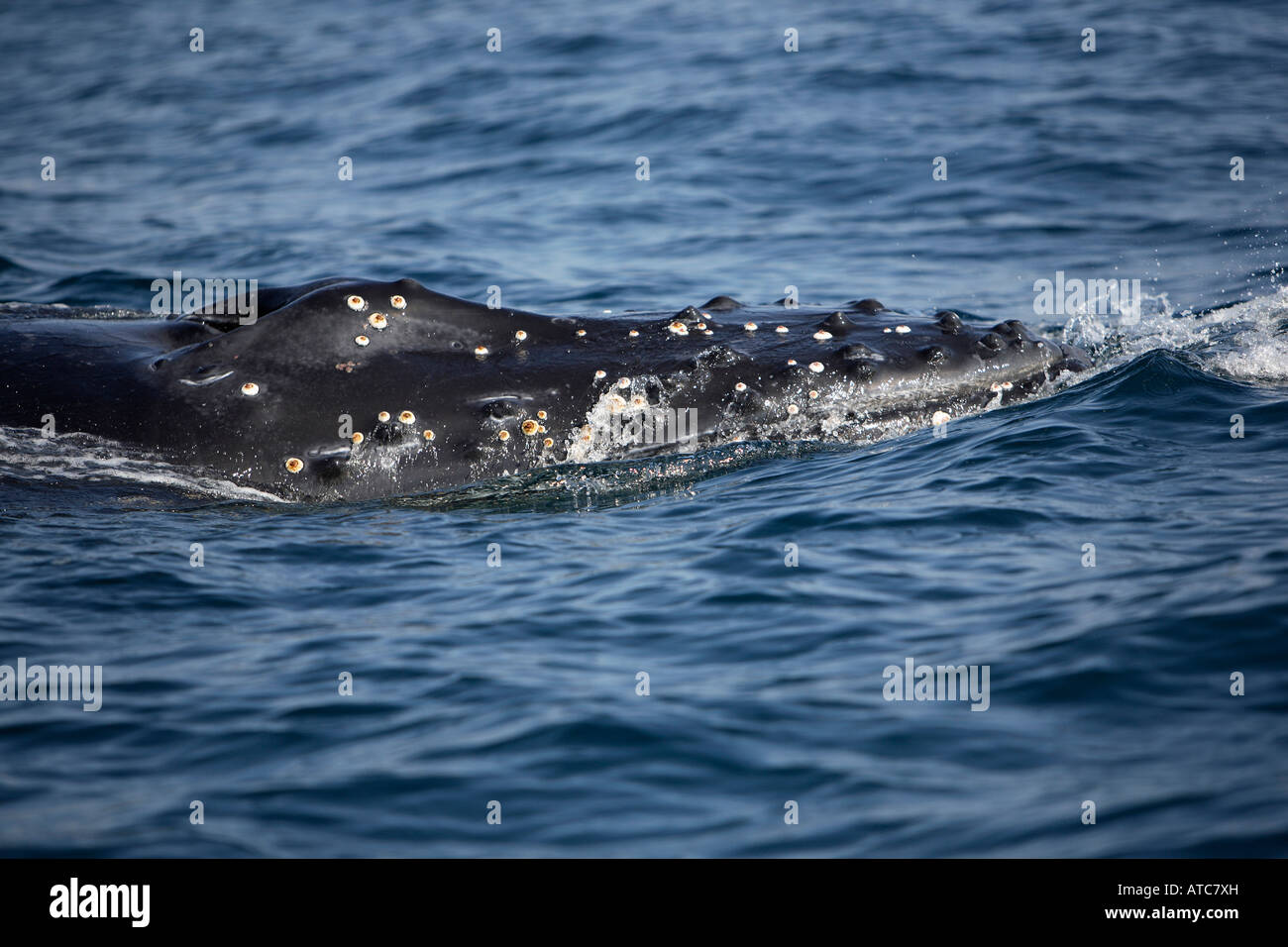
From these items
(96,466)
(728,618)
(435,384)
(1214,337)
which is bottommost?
(728,618)

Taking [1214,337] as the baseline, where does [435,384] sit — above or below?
below

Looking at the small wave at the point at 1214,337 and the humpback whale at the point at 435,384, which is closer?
the humpback whale at the point at 435,384

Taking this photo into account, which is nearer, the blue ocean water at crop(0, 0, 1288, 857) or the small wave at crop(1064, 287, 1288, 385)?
the blue ocean water at crop(0, 0, 1288, 857)

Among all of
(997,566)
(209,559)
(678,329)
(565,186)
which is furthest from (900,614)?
(565,186)

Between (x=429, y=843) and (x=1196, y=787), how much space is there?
2909 millimetres

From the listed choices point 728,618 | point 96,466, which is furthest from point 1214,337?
point 96,466

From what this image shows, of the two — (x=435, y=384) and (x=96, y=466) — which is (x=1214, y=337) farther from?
(x=96, y=466)

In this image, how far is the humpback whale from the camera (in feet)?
26.8

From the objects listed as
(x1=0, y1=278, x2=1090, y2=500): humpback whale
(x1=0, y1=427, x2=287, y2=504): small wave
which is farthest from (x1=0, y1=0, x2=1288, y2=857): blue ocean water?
(x1=0, y1=278, x2=1090, y2=500): humpback whale

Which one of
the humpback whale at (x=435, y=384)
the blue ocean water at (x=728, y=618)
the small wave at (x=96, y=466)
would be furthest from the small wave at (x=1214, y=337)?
the small wave at (x=96, y=466)

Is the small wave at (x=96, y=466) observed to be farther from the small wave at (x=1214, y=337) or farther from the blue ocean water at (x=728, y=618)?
the small wave at (x=1214, y=337)

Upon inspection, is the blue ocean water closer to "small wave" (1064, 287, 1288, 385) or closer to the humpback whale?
"small wave" (1064, 287, 1288, 385)

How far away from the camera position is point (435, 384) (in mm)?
8383

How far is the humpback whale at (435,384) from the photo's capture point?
818cm
